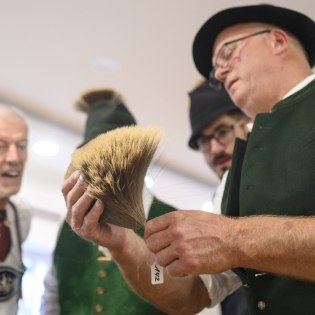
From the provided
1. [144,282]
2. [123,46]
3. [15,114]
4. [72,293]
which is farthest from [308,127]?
[123,46]

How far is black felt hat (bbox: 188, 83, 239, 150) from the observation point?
6.27 feet

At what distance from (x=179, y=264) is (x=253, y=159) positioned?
35 cm

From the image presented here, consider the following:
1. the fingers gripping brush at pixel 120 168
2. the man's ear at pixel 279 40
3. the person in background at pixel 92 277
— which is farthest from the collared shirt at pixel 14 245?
the man's ear at pixel 279 40

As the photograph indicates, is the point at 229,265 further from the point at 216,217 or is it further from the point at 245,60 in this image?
the point at 245,60

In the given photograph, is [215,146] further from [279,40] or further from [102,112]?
[279,40]

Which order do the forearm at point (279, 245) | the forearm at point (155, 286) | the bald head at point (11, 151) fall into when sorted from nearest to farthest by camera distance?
the forearm at point (279, 245)
the forearm at point (155, 286)
the bald head at point (11, 151)

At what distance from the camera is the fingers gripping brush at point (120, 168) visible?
0.85 metres

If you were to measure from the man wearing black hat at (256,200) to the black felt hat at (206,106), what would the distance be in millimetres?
378

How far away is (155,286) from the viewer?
112 centimetres

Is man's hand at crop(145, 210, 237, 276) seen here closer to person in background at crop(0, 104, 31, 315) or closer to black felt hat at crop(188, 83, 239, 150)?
person in background at crop(0, 104, 31, 315)

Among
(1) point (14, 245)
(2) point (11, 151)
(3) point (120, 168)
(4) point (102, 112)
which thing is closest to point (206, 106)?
(4) point (102, 112)

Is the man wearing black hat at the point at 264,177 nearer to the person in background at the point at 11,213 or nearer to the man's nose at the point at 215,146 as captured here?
the man's nose at the point at 215,146

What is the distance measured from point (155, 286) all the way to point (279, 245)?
420 mm

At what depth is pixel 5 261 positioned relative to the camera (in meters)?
1.37
